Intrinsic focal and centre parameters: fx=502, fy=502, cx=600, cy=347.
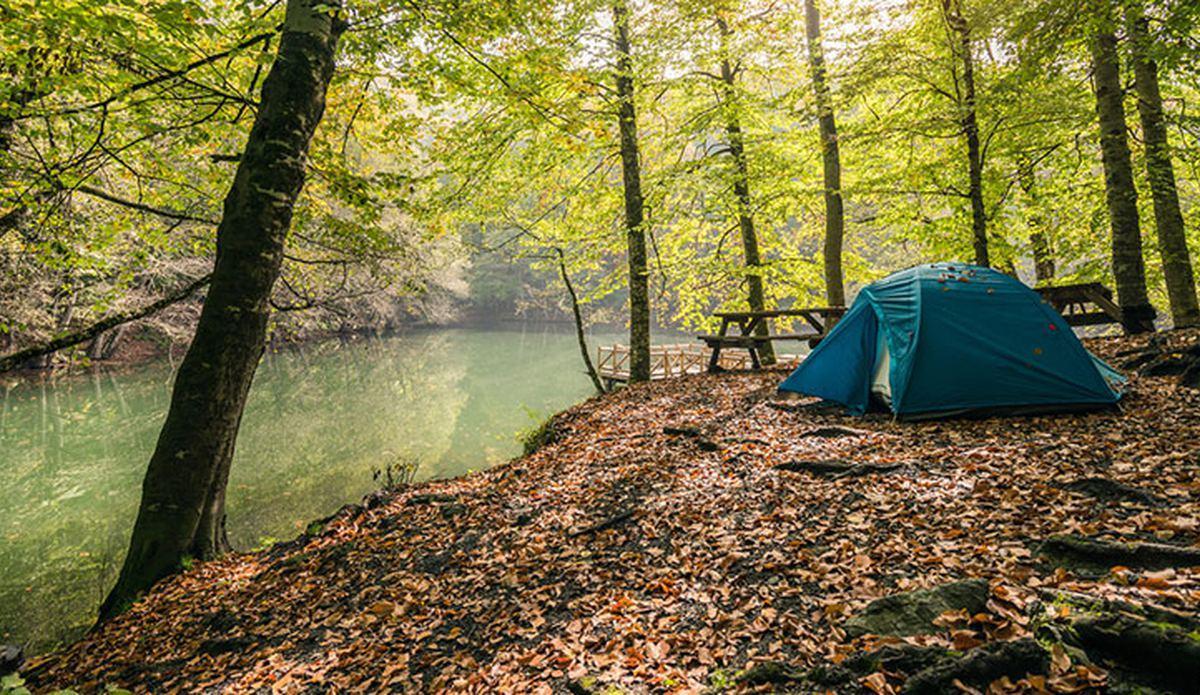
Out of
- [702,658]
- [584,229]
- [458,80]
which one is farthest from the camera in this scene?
[584,229]

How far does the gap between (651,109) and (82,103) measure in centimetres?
991

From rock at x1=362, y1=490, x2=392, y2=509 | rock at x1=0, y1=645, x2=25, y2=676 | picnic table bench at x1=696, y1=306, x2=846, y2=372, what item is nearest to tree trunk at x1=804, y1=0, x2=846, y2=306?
picnic table bench at x1=696, y1=306, x2=846, y2=372

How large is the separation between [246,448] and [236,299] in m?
12.4

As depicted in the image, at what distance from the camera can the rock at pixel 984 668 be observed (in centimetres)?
196

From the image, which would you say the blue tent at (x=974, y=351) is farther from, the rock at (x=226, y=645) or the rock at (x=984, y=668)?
the rock at (x=226, y=645)

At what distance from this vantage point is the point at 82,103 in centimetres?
658

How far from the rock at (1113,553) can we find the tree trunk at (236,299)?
21.0 ft

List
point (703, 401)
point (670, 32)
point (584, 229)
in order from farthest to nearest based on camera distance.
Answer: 1. point (584, 229)
2. point (670, 32)
3. point (703, 401)

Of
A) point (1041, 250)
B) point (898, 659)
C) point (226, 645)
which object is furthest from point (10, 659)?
point (1041, 250)

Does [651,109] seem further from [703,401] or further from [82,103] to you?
[82,103]

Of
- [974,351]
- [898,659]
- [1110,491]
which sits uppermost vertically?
[974,351]

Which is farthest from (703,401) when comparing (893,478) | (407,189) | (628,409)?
(407,189)

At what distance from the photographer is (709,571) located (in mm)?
3650

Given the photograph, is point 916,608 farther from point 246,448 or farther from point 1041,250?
point 246,448
